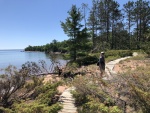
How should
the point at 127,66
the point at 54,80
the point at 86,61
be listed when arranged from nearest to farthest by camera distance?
the point at 54,80 → the point at 127,66 → the point at 86,61

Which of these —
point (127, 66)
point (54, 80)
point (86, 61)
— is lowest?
point (54, 80)

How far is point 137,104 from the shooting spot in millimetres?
4879

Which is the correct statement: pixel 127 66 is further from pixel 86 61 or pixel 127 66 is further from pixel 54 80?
pixel 54 80

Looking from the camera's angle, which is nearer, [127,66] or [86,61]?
[127,66]

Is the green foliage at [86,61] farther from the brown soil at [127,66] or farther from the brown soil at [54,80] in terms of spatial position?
the brown soil at [54,80]

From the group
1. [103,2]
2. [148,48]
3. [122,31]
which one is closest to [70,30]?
[148,48]

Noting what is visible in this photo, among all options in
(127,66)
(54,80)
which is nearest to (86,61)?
(127,66)

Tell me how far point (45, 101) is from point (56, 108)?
0.85 meters

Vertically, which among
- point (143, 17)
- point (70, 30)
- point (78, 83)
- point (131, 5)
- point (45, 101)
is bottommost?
point (45, 101)

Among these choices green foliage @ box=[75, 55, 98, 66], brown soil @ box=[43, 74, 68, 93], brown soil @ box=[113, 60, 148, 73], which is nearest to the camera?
brown soil @ box=[43, 74, 68, 93]

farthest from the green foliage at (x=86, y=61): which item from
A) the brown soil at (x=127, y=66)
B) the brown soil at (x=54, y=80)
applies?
the brown soil at (x=54, y=80)

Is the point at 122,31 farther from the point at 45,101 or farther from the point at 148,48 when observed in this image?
the point at 45,101

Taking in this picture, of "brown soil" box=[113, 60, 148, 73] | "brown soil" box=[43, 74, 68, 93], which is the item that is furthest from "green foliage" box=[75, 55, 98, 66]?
"brown soil" box=[43, 74, 68, 93]

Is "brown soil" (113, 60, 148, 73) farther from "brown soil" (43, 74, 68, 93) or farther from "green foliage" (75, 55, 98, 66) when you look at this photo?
"brown soil" (43, 74, 68, 93)
